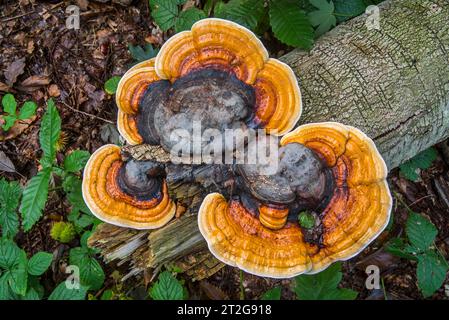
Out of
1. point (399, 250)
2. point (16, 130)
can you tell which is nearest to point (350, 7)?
point (399, 250)

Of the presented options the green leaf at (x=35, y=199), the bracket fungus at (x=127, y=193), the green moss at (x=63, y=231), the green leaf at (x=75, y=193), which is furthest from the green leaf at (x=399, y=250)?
the green moss at (x=63, y=231)

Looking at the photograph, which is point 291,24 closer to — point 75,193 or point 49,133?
point 49,133

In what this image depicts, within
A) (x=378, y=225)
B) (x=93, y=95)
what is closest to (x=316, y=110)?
(x=378, y=225)

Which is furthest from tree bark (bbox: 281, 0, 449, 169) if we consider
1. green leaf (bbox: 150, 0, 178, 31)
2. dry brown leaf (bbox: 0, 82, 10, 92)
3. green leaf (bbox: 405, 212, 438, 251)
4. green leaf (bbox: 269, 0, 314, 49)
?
dry brown leaf (bbox: 0, 82, 10, 92)

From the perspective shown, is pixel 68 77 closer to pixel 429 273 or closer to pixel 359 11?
pixel 359 11

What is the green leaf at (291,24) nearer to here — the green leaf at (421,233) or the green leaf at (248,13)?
the green leaf at (248,13)

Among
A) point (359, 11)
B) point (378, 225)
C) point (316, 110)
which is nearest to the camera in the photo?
point (378, 225)
